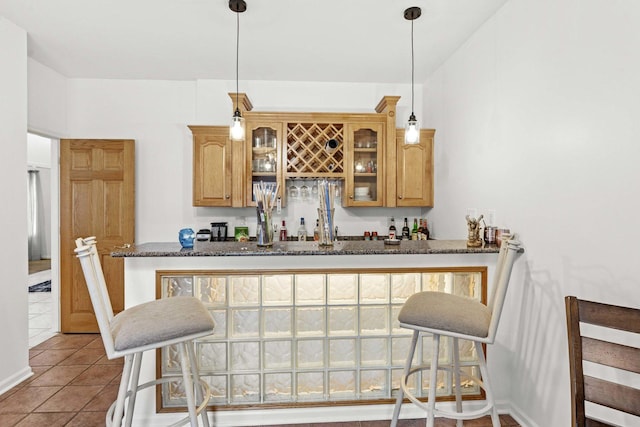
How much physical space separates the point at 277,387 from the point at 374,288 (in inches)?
34.0

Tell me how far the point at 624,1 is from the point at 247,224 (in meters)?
3.40

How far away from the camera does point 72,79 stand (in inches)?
152

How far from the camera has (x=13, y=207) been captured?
2.71 m

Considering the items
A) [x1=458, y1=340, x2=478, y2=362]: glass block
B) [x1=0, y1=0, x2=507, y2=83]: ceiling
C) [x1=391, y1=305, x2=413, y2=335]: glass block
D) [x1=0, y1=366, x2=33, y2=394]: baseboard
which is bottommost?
[x1=0, y1=366, x2=33, y2=394]: baseboard

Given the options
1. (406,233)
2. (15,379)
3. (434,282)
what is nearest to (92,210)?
(15,379)

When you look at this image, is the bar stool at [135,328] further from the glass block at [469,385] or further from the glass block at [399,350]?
the glass block at [469,385]

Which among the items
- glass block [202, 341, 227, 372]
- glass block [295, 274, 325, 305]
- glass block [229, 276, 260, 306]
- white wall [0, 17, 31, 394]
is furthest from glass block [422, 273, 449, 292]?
white wall [0, 17, 31, 394]

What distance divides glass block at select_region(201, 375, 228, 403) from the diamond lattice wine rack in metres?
2.02

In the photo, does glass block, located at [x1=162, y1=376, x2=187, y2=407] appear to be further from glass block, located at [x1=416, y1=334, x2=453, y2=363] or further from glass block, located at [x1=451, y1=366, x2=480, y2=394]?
glass block, located at [x1=451, y1=366, x2=480, y2=394]

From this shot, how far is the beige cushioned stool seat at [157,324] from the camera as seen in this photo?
4.74 ft

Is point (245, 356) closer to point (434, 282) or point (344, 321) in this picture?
point (344, 321)

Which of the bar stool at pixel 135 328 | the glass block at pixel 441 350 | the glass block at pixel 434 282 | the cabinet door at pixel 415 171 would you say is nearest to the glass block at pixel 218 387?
the bar stool at pixel 135 328

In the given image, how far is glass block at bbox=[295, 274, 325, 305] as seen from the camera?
2193mm

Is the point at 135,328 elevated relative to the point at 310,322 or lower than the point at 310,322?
elevated
